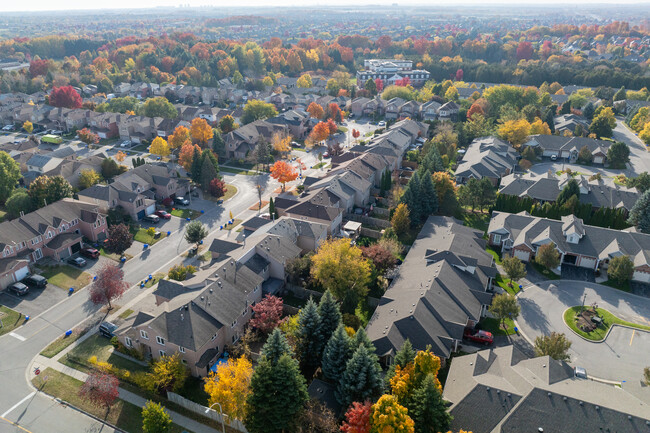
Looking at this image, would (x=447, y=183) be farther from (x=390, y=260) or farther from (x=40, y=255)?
(x=40, y=255)

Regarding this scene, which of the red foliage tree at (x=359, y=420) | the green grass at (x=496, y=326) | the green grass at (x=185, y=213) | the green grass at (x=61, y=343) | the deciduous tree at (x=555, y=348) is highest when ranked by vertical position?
the red foliage tree at (x=359, y=420)

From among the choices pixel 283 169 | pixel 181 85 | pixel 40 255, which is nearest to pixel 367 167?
pixel 283 169

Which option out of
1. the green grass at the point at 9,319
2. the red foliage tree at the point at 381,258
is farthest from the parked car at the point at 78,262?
the red foliage tree at the point at 381,258

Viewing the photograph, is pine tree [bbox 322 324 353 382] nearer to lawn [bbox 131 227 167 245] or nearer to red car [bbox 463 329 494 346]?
red car [bbox 463 329 494 346]

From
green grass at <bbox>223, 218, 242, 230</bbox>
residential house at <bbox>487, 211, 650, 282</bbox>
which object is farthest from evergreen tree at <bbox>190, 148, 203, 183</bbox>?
residential house at <bbox>487, 211, 650, 282</bbox>

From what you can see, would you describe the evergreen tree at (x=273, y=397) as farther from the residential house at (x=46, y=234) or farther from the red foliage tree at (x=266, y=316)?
the residential house at (x=46, y=234)

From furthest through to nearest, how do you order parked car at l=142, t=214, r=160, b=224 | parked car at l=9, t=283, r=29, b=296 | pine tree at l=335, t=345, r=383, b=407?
parked car at l=142, t=214, r=160, b=224, parked car at l=9, t=283, r=29, b=296, pine tree at l=335, t=345, r=383, b=407
